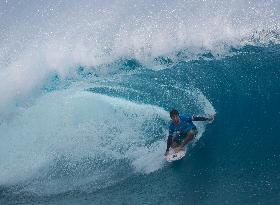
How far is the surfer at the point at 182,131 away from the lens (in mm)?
9758

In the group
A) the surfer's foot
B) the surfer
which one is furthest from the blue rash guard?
the surfer's foot

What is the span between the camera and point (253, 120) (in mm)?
10125

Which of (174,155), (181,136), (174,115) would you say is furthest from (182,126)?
(174,155)

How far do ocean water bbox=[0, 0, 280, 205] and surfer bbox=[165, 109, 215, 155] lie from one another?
0.26 m

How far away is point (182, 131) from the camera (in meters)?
9.88


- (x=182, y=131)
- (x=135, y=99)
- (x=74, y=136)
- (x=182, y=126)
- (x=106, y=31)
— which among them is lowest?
(x=74, y=136)

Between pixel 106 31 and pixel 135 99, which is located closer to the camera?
pixel 135 99

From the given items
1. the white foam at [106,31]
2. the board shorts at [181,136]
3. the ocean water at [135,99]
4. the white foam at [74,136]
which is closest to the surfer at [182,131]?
the board shorts at [181,136]

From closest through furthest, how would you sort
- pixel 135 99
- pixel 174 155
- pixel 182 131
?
1. pixel 174 155
2. pixel 182 131
3. pixel 135 99

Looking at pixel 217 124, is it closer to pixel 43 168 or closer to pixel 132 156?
pixel 132 156

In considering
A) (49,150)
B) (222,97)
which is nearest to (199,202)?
(222,97)

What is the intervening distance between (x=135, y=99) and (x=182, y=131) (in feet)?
8.79

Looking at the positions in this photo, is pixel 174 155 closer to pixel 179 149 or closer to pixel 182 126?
pixel 179 149

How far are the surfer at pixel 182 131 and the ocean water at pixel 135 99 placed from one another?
26 centimetres
